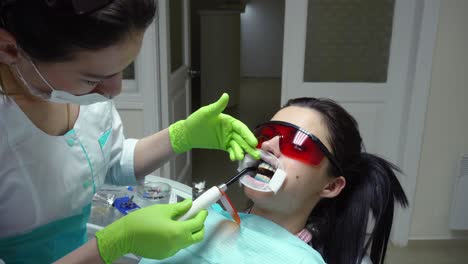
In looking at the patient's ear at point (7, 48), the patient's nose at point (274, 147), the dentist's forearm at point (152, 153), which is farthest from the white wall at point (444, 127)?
the patient's ear at point (7, 48)

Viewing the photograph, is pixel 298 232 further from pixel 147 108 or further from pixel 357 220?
pixel 147 108

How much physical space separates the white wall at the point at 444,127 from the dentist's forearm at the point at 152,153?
176cm

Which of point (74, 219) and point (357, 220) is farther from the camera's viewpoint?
point (357, 220)

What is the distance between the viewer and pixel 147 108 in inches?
101

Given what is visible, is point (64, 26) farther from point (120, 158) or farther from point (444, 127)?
point (444, 127)

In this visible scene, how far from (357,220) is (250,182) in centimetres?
38

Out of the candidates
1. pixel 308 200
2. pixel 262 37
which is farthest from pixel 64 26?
pixel 262 37

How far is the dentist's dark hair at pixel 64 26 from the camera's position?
2.34 feet

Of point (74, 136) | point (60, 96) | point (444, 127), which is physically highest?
point (60, 96)

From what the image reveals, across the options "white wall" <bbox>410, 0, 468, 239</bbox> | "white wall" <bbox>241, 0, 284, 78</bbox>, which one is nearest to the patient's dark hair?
"white wall" <bbox>410, 0, 468, 239</bbox>

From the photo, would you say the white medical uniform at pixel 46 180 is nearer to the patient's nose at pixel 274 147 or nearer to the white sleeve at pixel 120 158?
the white sleeve at pixel 120 158

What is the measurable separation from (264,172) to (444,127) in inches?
67.8

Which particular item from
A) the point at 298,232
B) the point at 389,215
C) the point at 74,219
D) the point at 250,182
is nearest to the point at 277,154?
the point at 250,182

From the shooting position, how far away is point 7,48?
0.81 metres
